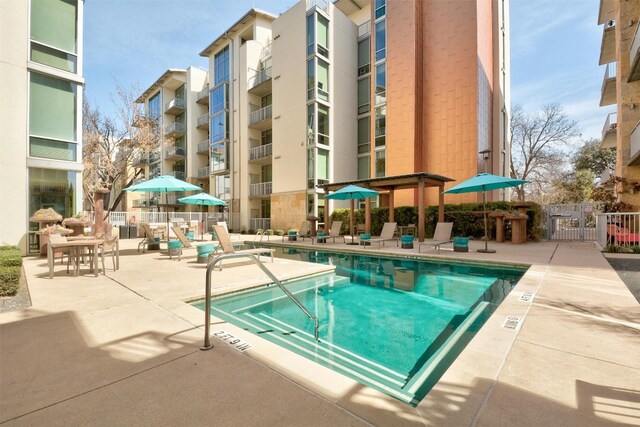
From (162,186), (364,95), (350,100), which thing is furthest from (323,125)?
(162,186)

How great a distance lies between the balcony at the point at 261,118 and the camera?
77.5 feet

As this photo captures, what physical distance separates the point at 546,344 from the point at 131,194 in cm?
4401

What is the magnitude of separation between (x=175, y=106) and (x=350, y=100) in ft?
64.0

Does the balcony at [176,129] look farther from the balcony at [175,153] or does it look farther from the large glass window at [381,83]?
the large glass window at [381,83]

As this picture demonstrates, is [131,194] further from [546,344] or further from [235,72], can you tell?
[546,344]

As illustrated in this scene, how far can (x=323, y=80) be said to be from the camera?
826 inches

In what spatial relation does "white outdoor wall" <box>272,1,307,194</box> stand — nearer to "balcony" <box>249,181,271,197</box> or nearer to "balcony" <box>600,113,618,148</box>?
"balcony" <box>249,181,271,197</box>

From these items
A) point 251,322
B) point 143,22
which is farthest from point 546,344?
point 143,22

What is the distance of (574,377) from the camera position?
218 cm

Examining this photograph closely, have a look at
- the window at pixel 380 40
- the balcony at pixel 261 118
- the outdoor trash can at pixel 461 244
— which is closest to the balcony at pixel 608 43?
the window at pixel 380 40

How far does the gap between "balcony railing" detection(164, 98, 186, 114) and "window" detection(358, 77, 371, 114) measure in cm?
1935

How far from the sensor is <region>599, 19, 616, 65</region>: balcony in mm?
15302

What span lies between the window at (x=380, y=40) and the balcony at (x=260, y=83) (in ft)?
28.7

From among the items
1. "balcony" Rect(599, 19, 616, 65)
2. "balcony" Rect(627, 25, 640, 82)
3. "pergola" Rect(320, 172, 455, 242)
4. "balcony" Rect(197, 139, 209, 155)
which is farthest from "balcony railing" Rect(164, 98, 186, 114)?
"balcony" Rect(599, 19, 616, 65)
